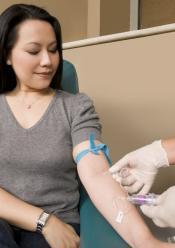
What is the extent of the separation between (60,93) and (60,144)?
8.3 inches

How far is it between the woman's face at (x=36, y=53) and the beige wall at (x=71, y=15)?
130 centimetres

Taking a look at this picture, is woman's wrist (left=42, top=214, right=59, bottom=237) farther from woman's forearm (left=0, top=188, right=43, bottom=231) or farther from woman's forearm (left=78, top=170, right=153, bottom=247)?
woman's forearm (left=78, top=170, right=153, bottom=247)

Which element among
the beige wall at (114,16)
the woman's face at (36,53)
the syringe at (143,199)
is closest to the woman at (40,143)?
the woman's face at (36,53)

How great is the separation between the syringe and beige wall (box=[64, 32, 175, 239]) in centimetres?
65

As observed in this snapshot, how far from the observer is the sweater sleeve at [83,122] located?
1167mm

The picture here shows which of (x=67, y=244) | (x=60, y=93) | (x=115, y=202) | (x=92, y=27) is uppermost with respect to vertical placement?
(x=92, y=27)

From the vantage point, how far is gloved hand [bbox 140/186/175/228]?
0.83 meters

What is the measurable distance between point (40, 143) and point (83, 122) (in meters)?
0.16

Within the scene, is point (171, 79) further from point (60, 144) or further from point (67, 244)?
point (67, 244)

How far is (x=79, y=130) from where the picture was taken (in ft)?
3.87

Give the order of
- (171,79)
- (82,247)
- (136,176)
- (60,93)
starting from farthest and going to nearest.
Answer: (171,79)
(60,93)
(136,176)
(82,247)

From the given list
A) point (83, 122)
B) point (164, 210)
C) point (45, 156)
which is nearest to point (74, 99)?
point (83, 122)

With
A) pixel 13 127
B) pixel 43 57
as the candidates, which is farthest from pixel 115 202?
pixel 43 57

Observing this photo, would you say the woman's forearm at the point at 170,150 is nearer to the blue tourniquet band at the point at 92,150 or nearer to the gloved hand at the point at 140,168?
the gloved hand at the point at 140,168
